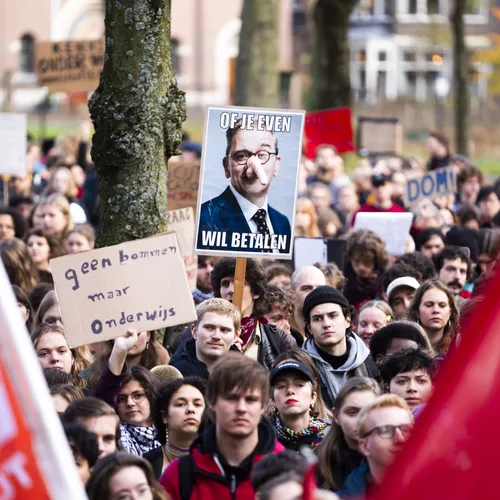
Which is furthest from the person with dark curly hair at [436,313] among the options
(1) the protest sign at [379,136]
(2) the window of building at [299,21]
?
(2) the window of building at [299,21]

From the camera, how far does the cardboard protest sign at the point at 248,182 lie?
295 inches

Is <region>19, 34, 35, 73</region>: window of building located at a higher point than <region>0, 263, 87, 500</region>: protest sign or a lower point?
higher

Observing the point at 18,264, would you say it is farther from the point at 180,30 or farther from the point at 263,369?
the point at 180,30

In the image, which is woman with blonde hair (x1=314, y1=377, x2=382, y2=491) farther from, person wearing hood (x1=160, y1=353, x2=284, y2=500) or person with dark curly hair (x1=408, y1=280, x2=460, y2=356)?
person with dark curly hair (x1=408, y1=280, x2=460, y2=356)

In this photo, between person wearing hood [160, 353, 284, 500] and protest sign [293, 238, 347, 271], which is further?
protest sign [293, 238, 347, 271]

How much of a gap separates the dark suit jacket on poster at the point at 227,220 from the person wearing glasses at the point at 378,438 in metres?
2.31

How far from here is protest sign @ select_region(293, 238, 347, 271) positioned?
1041 centimetres

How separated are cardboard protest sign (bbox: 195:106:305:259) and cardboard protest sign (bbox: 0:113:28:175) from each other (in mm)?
5711

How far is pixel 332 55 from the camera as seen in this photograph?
23.9 meters

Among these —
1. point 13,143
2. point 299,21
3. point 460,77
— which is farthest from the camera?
point 299,21

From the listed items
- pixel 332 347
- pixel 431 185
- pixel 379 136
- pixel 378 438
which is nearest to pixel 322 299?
pixel 332 347

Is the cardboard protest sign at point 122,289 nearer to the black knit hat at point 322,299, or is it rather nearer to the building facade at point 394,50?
the black knit hat at point 322,299

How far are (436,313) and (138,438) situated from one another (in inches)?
92.6

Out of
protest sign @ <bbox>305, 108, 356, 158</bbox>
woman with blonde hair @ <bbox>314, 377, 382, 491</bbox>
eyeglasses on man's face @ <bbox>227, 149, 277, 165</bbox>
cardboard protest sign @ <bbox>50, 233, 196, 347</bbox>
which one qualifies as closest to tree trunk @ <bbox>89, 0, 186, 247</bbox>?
eyeglasses on man's face @ <bbox>227, 149, 277, 165</bbox>
